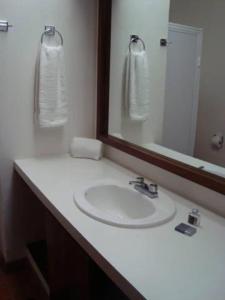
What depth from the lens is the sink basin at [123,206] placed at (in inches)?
47.8

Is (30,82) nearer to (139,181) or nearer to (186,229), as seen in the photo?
(139,181)

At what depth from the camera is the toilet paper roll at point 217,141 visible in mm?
1476

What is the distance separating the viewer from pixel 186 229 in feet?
3.86

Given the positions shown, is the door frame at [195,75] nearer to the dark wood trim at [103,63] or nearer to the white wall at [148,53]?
the white wall at [148,53]

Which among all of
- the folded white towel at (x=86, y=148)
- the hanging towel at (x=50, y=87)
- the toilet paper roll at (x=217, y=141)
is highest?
the hanging towel at (x=50, y=87)

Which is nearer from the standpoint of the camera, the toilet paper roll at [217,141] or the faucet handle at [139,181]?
the toilet paper roll at [217,141]

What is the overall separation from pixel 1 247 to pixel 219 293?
67.4 inches

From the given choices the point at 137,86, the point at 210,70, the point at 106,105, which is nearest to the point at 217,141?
the point at 210,70

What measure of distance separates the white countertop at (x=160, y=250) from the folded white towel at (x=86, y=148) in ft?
1.50

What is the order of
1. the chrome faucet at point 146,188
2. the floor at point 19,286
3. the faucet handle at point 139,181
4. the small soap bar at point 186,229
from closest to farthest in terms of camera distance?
1. the small soap bar at point 186,229
2. the chrome faucet at point 146,188
3. the faucet handle at point 139,181
4. the floor at point 19,286

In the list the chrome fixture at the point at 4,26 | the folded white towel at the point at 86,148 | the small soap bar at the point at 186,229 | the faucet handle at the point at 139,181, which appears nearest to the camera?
the small soap bar at the point at 186,229

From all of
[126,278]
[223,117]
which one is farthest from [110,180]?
[126,278]

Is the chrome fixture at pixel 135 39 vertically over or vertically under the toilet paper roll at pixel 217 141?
over

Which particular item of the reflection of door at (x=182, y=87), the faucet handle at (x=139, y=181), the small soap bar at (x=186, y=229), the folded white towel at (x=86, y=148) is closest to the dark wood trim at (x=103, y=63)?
the folded white towel at (x=86, y=148)
